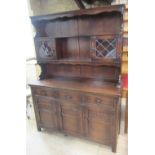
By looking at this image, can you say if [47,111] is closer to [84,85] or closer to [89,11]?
[84,85]

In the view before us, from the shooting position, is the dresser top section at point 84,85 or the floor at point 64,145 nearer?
the dresser top section at point 84,85

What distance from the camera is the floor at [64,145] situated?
1.98 metres

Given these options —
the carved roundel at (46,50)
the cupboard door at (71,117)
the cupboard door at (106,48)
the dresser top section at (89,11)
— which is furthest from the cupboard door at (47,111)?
the dresser top section at (89,11)

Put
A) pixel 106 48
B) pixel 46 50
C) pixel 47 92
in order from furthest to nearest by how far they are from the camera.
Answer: pixel 46 50 → pixel 47 92 → pixel 106 48

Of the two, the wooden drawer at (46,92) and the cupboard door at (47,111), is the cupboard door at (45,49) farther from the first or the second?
the cupboard door at (47,111)

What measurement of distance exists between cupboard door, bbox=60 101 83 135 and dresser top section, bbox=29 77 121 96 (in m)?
0.23

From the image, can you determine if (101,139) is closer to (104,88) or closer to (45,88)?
(104,88)

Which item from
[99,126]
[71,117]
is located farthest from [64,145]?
[99,126]

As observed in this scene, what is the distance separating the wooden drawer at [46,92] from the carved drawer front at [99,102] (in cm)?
43

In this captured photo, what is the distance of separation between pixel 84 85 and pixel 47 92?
1.79 feet

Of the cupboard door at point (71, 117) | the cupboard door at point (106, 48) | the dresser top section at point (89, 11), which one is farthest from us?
the cupboard door at point (71, 117)

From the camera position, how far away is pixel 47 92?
2.09 meters
